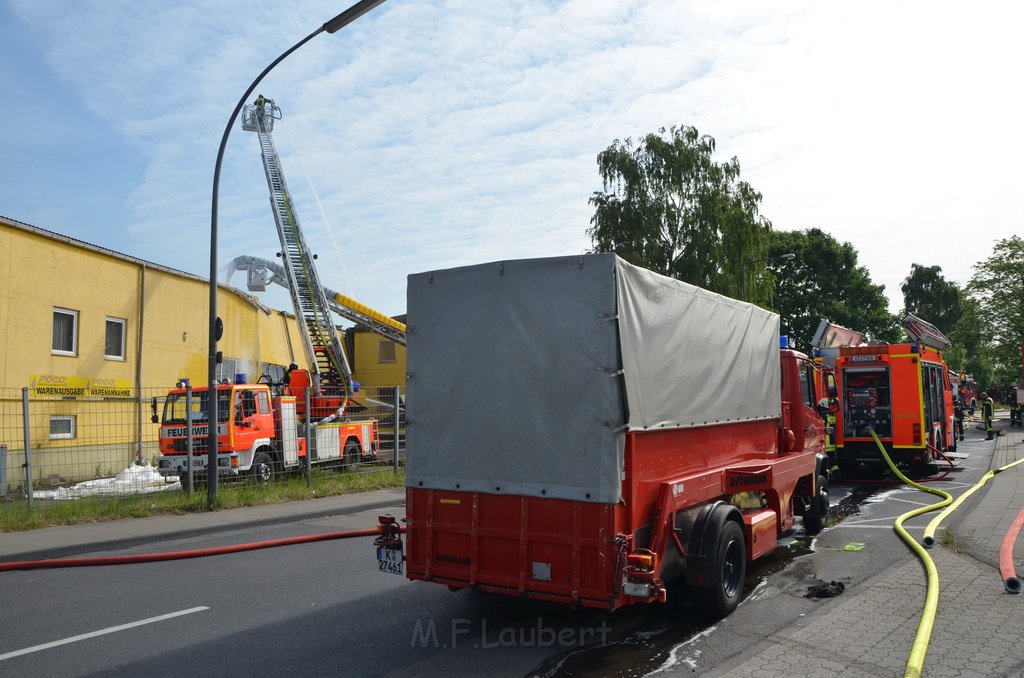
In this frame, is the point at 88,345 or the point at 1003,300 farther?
the point at 1003,300

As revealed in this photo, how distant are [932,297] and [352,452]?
3490 inches

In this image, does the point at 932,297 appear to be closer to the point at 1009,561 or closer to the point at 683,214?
the point at 683,214

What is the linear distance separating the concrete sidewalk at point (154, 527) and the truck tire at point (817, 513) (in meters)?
7.12

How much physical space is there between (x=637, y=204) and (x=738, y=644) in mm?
29460

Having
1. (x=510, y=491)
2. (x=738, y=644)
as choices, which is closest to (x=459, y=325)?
(x=510, y=491)

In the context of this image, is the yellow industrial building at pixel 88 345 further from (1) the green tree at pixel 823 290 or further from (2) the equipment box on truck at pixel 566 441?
(1) the green tree at pixel 823 290

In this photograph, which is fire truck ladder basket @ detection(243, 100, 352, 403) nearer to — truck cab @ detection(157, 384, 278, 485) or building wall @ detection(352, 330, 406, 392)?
truck cab @ detection(157, 384, 278, 485)

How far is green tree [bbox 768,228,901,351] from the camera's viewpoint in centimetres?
5125

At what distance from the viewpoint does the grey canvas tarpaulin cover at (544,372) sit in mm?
5301

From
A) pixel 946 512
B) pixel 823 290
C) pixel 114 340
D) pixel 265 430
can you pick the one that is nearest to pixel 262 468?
pixel 265 430

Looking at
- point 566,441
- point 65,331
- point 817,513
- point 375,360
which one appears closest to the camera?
point 566,441

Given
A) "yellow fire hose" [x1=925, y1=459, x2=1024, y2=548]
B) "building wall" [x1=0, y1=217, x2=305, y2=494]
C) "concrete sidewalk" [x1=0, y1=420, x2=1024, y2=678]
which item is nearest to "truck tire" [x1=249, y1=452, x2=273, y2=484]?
"building wall" [x1=0, y1=217, x2=305, y2=494]

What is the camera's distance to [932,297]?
3511 inches

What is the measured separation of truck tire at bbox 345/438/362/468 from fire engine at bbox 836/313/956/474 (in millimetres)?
10821
